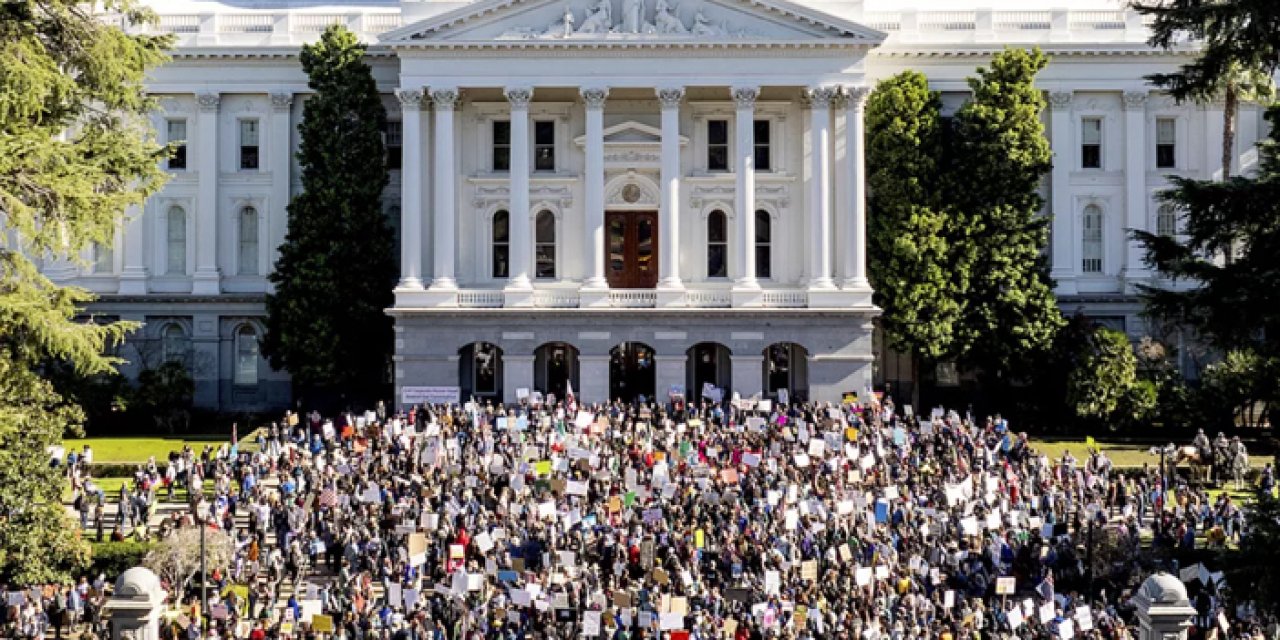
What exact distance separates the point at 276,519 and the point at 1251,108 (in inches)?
1650

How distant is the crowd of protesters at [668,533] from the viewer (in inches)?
1113

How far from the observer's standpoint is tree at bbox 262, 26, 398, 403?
54.8m

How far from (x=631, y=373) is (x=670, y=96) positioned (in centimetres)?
1008

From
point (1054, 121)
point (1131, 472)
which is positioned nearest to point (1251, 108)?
point (1054, 121)

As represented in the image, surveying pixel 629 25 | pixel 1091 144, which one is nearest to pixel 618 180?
pixel 629 25

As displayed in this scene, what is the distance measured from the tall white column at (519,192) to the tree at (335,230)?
5108 mm

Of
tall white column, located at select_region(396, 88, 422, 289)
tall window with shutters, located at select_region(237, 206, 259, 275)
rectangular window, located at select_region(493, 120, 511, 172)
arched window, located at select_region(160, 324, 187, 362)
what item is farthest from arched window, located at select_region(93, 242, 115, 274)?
rectangular window, located at select_region(493, 120, 511, 172)

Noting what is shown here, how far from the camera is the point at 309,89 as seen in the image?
5891 centimetres

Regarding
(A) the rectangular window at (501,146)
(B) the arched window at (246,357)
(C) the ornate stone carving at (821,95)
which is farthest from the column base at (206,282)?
(C) the ornate stone carving at (821,95)

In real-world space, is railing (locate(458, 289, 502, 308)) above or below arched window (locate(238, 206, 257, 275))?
below

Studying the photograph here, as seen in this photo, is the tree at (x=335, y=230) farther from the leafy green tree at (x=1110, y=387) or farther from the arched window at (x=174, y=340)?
the leafy green tree at (x=1110, y=387)

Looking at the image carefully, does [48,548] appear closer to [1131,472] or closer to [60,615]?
[60,615]

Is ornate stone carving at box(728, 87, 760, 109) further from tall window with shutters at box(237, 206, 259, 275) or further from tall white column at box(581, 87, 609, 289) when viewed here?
tall window with shutters at box(237, 206, 259, 275)

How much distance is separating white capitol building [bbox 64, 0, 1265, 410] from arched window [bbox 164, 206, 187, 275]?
79mm
